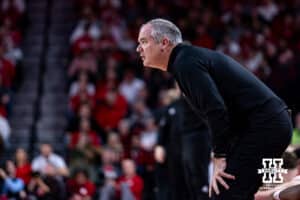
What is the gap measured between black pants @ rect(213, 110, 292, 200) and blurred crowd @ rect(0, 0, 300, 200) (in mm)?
6316

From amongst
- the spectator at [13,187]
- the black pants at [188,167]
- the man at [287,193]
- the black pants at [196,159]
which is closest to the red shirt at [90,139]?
the spectator at [13,187]

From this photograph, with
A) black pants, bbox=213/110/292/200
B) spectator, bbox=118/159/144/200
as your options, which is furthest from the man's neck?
spectator, bbox=118/159/144/200

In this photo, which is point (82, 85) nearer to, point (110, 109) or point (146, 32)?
point (110, 109)

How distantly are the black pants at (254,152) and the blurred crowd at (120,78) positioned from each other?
20.7 feet

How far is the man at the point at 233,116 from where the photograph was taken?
4.50 metres

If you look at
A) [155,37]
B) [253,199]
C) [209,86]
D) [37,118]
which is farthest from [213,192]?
[37,118]

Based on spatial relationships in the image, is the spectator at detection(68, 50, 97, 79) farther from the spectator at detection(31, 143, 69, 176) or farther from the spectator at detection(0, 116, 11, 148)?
the spectator at detection(31, 143, 69, 176)

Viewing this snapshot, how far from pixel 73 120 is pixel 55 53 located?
2905 mm

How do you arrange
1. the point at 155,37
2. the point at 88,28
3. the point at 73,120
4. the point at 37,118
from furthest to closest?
the point at 88,28
the point at 37,118
the point at 73,120
the point at 155,37

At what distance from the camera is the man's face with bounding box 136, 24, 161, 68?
4.78 m

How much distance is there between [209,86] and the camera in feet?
14.7

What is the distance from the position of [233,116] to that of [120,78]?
32.7 ft

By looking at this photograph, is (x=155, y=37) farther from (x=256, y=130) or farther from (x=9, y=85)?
(x=9, y=85)

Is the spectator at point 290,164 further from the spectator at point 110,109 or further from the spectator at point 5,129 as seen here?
the spectator at point 5,129
